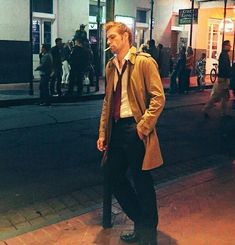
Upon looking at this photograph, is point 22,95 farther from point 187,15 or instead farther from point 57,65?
point 187,15

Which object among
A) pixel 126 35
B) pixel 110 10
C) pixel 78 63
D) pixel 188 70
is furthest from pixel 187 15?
pixel 126 35

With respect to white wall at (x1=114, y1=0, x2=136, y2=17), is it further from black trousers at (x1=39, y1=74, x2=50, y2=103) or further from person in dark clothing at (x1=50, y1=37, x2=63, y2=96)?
black trousers at (x1=39, y1=74, x2=50, y2=103)

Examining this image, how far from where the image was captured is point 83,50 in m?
14.4

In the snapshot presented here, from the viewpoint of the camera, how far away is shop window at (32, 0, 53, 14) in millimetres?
17797

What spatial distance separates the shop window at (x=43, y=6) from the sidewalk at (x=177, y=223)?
13.9m

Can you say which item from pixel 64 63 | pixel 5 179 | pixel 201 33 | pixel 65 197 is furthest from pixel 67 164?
pixel 201 33

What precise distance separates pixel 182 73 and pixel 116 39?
14.0 metres

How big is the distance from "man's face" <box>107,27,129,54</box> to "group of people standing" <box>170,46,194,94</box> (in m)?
13.8

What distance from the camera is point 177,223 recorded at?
4.46 m

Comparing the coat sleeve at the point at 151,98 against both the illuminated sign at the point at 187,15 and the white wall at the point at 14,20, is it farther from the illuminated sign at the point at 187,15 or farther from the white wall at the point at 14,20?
the illuminated sign at the point at 187,15

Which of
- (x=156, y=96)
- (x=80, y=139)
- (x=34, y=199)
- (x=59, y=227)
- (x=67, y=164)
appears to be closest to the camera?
(x=156, y=96)

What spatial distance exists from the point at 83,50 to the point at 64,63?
184cm

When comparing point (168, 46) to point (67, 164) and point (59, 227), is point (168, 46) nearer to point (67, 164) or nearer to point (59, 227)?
point (67, 164)

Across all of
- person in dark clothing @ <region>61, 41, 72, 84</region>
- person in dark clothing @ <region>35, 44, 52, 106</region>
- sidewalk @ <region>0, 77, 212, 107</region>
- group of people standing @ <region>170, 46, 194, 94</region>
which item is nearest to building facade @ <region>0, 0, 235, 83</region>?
sidewalk @ <region>0, 77, 212, 107</region>
